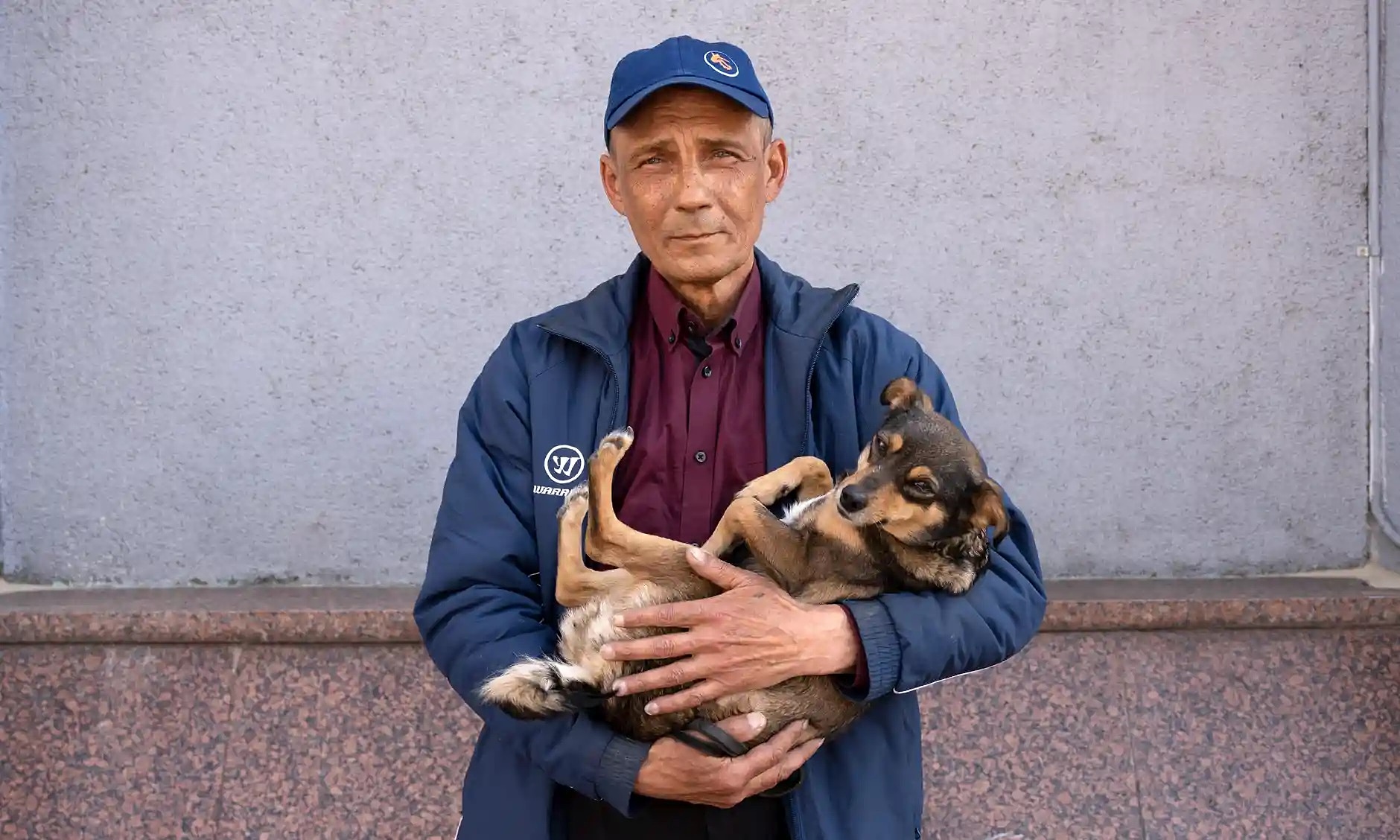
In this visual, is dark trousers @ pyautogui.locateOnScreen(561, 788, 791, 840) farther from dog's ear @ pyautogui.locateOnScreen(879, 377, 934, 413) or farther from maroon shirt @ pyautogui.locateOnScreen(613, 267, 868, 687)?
dog's ear @ pyautogui.locateOnScreen(879, 377, 934, 413)

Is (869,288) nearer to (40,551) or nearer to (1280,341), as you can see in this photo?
(1280,341)

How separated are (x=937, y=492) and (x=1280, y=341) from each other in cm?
251

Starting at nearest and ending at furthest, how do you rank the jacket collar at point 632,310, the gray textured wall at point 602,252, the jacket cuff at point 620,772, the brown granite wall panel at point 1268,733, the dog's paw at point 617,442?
the jacket cuff at point 620,772 < the dog's paw at point 617,442 < the jacket collar at point 632,310 < the brown granite wall panel at point 1268,733 < the gray textured wall at point 602,252

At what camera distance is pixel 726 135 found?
2.47 metres

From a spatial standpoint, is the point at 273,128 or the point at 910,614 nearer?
the point at 910,614

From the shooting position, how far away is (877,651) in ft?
6.98

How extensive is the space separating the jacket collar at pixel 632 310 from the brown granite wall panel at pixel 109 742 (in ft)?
6.94

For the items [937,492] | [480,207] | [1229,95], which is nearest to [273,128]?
[480,207]

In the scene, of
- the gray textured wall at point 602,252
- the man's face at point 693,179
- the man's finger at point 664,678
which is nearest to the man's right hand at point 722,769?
the man's finger at point 664,678

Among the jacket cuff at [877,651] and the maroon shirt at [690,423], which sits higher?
the maroon shirt at [690,423]

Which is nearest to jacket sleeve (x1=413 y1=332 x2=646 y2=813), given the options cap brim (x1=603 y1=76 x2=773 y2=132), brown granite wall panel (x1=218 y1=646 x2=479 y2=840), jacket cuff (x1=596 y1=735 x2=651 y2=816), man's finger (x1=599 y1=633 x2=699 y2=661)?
jacket cuff (x1=596 y1=735 x2=651 y2=816)

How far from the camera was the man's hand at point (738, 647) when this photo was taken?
2.15 meters

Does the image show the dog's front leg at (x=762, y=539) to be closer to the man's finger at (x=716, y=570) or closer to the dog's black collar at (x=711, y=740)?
the man's finger at (x=716, y=570)

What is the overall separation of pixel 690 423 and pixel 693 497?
153mm
